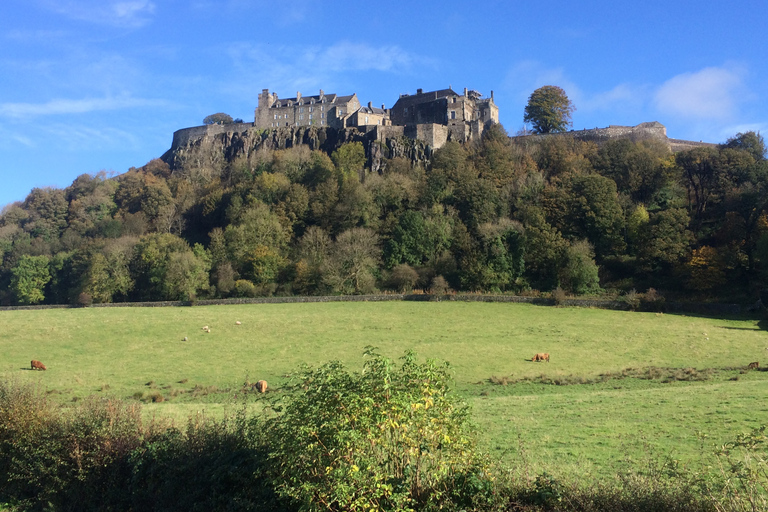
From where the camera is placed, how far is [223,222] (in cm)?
6894

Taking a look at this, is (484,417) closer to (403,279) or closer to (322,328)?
(322,328)

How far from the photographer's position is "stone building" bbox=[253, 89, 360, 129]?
3524 inches

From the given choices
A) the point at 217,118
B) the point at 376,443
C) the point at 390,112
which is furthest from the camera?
the point at 217,118

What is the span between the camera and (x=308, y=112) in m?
90.4

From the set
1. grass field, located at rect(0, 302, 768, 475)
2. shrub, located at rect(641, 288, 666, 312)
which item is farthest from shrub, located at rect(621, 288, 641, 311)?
grass field, located at rect(0, 302, 768, 475)

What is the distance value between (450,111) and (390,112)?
1138cm

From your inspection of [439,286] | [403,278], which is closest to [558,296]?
[439,286]

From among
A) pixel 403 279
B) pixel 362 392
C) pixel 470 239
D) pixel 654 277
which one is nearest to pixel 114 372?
pixel 362 392

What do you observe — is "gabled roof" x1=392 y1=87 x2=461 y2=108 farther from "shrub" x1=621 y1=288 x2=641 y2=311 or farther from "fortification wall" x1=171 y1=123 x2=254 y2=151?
"shrub" x1=621 y1=288 x2=641 y2=311

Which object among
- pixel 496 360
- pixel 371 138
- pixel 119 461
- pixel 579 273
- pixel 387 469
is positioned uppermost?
pixel 371 138

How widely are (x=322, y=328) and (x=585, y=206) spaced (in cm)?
3150

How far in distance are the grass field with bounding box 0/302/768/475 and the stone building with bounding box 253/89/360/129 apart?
164ft

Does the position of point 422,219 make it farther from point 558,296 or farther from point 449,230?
point 558,296

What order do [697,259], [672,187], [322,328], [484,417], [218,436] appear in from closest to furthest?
[218,436], [484,417], [322,328], [697,259], [672,187]
